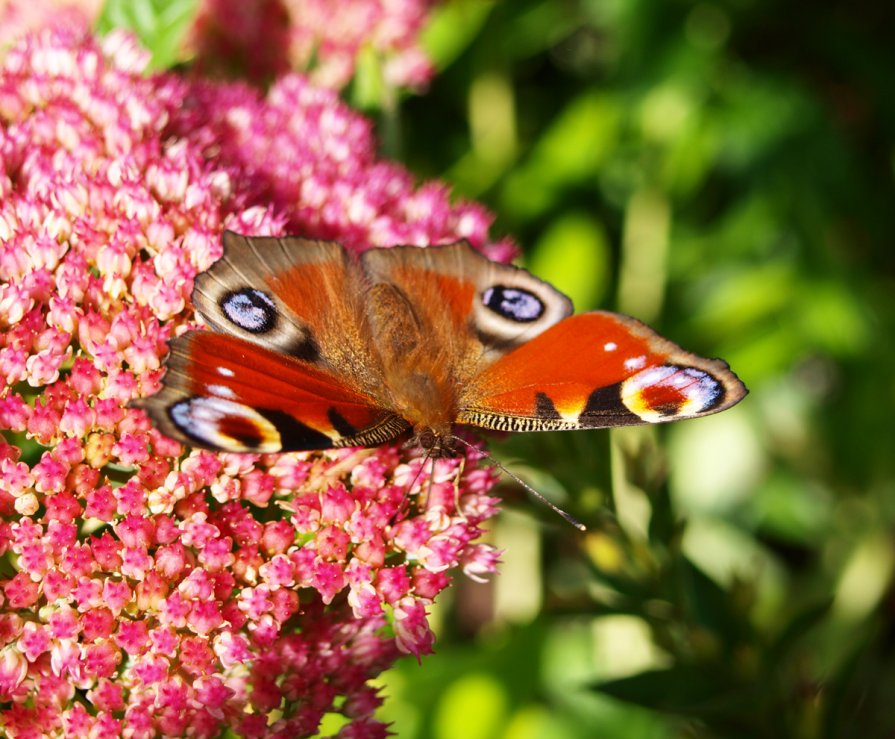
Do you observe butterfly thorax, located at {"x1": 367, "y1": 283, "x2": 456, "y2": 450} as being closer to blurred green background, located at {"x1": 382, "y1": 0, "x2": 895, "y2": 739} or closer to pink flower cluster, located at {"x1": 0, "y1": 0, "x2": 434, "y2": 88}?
blurred green background, located at {"x1": 382, "y1": 0, "x2": 895, "y2": 739}

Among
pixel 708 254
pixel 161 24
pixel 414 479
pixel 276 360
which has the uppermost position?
pixel 708 254

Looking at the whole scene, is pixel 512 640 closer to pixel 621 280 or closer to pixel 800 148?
pixel 621 280

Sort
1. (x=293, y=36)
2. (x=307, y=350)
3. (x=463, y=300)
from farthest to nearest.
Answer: (x=293, y=36)
(x=463, y=300)
(x=307, y=350)

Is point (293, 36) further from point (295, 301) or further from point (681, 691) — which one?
point (681, 691)

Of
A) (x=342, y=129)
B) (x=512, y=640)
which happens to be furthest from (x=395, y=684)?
(x=342, y=129)

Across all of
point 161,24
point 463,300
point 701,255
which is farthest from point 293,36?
point 701,255

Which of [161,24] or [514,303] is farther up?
[161,24]
